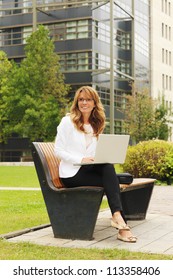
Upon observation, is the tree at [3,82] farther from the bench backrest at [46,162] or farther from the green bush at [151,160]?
the bench backrest at [46,162]

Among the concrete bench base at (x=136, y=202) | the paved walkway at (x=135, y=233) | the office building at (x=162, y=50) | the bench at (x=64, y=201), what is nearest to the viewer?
the paved walkway at (x=135, y=233)

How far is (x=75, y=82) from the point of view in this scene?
190 feet

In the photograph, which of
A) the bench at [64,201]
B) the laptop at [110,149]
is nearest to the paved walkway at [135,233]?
the bench at [64,201]

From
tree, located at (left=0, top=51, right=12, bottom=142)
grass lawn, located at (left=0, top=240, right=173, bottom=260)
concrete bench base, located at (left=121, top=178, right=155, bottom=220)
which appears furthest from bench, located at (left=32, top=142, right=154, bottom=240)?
tree, located at (left=0, top=51, right=12, bottom=142)

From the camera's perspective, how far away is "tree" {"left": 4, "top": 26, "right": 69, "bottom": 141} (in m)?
47.1

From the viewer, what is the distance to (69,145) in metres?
6.95

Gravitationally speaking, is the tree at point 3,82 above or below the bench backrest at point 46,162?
above

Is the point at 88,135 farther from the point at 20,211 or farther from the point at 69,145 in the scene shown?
the point at 20,211

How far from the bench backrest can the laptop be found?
46cm

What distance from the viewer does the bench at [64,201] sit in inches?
259

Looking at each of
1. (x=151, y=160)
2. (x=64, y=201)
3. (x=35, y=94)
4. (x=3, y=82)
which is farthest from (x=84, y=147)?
(x=3, y=82)

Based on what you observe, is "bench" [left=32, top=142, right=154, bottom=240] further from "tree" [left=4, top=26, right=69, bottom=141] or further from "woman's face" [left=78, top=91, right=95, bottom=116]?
"tree" [left=4, top=26, right=69, bottom=141]

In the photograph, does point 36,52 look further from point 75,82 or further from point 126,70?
point 126,70
